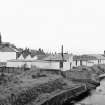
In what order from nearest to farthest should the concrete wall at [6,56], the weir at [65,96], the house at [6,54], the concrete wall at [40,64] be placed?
the weir at [65,96] → the concrete wall at [40,64] → the concrete wall at [6,56] → the house at [6,54]

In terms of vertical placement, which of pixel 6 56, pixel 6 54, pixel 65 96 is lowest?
pixel 65 96

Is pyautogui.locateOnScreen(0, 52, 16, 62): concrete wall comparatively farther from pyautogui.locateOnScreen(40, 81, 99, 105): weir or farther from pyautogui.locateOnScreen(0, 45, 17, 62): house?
pyautogui.locateOnScreen(40, 81, 99, 105): weir

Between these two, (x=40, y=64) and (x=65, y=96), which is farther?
(x=40, y=64)

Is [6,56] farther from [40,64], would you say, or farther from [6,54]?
[40,64]

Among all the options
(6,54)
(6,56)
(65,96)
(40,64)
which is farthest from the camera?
(6,54)

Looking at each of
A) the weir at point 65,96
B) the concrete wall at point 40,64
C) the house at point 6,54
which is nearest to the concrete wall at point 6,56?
the house at point 6,54

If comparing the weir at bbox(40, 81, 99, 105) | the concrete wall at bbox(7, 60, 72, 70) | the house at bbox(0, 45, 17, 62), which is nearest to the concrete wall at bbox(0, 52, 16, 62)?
the house at bbox(0, 45, 17, 62)

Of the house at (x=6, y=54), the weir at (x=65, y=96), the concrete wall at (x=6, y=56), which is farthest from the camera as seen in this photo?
the house at (x=6, y=54)

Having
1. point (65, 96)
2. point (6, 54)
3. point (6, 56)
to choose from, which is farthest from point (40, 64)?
point (6, 54)

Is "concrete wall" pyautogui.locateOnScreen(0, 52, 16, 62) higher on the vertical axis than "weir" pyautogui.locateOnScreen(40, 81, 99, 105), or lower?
higher

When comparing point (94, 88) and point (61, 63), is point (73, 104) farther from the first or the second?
point (61, 63)

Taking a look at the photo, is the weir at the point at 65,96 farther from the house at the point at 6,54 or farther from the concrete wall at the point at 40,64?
the house at the point at 6,54

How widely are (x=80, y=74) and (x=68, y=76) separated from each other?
202 inches

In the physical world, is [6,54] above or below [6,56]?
above
